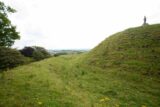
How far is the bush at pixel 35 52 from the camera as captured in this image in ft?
126

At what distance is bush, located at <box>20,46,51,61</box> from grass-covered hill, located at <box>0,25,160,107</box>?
1107cm

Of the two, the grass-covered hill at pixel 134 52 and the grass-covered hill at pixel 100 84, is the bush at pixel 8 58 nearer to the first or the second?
the grass-covered hill at pixel 100 84

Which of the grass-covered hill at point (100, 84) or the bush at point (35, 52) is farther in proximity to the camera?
the bush at point (35, 52)

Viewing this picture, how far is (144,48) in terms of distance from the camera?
34094 mm

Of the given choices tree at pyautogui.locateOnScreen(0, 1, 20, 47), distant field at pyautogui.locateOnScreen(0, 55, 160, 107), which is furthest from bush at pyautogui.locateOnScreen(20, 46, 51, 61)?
distant field at pyautogui.locateOnScreen(0, 55, 160, 107)

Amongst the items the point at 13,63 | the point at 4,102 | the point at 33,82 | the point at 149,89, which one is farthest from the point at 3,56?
the point at 149,89

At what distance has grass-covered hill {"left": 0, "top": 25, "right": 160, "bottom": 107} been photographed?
1429 centimetres

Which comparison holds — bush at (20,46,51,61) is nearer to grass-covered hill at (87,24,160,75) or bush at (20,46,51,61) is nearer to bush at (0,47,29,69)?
bush at (0,47,29,69)

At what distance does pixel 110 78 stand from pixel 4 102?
547 inches

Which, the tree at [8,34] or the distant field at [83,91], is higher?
the tree at [8,34]

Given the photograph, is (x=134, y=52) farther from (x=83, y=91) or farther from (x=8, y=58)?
(x=8, y=58)

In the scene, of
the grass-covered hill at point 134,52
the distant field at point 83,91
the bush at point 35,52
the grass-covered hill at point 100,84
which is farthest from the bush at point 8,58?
the grass-covered hill at point 134,52

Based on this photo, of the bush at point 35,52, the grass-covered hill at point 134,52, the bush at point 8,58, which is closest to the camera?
the bush at point 8,58

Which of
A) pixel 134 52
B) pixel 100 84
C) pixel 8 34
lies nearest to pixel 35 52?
pixel 8 34
